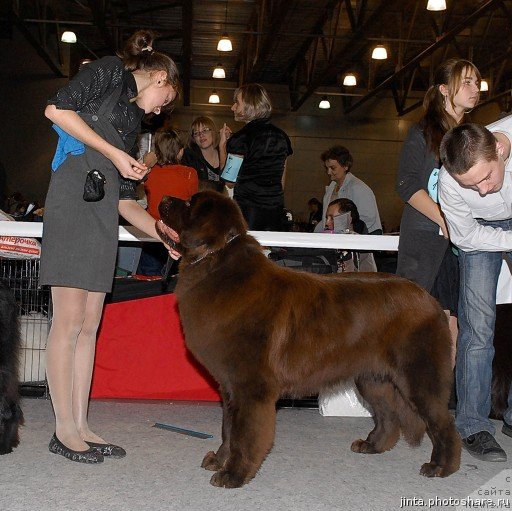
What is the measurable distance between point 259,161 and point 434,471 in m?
2.66

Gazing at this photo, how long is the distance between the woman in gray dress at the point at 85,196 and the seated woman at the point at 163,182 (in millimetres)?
1834

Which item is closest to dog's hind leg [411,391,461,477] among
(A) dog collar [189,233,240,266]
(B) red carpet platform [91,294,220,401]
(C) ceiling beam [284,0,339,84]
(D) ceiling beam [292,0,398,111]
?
(A) dog collar [189,233,240,266]

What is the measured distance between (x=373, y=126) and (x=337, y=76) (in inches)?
83.8

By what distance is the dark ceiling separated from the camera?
44.3ft

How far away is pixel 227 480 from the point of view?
2.98 meters

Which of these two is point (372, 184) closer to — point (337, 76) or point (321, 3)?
point (337, 76)

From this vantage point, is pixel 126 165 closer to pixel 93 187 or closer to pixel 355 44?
pixel 93 187

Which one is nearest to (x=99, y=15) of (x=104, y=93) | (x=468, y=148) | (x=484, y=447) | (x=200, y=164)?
(x=200, y=164)

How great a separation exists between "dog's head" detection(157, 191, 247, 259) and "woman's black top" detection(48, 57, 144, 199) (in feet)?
1.63

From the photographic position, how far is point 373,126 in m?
22.7

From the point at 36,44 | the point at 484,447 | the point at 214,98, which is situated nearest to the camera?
the point at 484,447

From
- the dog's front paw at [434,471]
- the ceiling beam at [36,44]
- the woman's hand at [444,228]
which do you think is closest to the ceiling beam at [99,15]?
the ceiling beam at [36,44]

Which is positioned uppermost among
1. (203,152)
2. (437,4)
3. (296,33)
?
(296,33)

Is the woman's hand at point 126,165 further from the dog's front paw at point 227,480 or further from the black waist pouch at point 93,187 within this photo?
the dog's front paw at point 227,480
